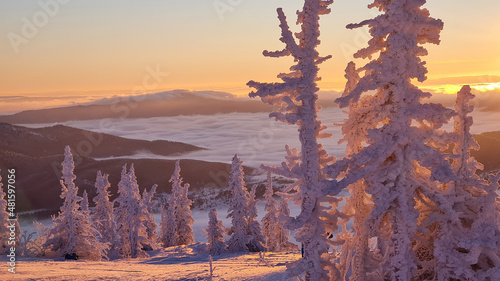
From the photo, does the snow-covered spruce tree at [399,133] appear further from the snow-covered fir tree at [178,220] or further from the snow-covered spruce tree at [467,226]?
the snow-covered fir tree at [178,220]

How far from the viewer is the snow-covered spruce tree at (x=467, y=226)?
14.3m

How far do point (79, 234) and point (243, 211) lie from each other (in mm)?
18769

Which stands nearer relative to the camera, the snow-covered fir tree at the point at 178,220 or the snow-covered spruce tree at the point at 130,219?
the snow-covered spruce tree at the point at 130,219

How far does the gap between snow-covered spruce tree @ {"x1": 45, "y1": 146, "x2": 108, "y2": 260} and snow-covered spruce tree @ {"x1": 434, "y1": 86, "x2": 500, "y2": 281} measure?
1082 inches

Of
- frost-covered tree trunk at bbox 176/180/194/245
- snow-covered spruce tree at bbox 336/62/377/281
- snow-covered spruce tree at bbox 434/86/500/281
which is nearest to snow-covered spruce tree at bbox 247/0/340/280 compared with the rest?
snow-covered spruce tree at bbox 336/62/377/281

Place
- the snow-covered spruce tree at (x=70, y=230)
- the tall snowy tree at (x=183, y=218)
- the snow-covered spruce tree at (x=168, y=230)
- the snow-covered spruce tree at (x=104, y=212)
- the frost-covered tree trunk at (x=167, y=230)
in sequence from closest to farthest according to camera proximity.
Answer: the snow-covered spruce tree at (x=70, y=230)
the snow-covered spruce tree at (x=104, y=212)
the tall snowy tree at (x=183, y=218)
the snow-covered spruce tree at (x=168, y=230)
the frost-covered tree trunk at (x=167, y=230)

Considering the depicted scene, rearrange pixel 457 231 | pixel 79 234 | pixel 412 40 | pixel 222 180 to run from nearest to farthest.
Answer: pixel 412 40 → pixel 457 231 → pixel 79 234 → pixel 222 180

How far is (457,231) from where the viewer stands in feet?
49.6

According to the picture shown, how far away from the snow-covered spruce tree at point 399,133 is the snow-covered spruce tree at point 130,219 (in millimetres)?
35714

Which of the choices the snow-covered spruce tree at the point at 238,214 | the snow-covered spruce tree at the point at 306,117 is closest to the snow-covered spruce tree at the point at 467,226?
the snow-covered spruce tree at the point at 306,117

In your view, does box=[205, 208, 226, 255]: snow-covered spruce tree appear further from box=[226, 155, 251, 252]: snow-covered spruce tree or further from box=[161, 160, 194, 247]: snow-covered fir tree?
box=[161, 160, 194, 247]: snow-covered fir tree

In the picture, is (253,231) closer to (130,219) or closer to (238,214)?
(238,214)

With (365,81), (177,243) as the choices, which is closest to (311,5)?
(365,81)

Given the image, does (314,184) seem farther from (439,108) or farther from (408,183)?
(439,108)
